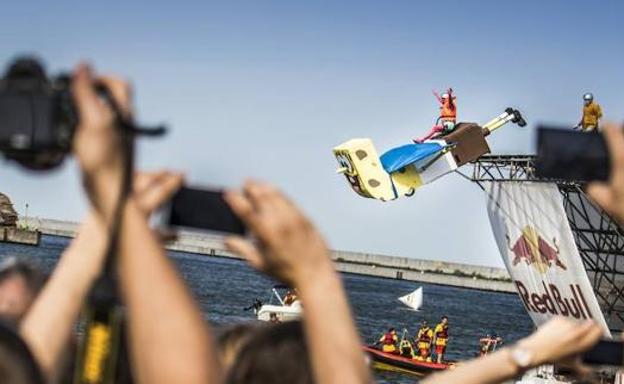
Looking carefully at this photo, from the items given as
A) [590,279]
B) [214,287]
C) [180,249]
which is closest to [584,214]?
[590,279]

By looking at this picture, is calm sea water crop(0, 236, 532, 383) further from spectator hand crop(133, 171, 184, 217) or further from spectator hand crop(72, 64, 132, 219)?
spectator hand crop(72, 64, 132, 219)

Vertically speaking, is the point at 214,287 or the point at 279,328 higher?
the point at 279,328

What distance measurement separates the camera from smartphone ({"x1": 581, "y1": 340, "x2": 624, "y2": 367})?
256 cm

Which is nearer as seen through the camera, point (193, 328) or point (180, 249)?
point (193, 328)

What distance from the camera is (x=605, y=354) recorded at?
8.56 ft

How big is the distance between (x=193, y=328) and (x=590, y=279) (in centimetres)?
2577

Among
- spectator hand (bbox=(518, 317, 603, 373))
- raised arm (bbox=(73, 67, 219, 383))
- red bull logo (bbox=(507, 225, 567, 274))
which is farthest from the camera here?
red bull logo (bbox=(507, 225, 567, 274))

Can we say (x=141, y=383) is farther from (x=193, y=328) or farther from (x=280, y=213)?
(x=280, y=213)

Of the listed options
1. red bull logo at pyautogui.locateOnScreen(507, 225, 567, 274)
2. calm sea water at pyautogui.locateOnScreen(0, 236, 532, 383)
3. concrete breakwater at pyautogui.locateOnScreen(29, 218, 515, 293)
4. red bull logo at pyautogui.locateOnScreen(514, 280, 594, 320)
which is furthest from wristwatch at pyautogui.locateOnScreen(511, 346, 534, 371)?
concrete breakwater at pyautogui.locateOnScreen(29, 218, 515, 293)

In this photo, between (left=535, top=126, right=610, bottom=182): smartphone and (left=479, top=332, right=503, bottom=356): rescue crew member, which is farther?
(left=479, top=332, right=503, bottom=356): rescue crew member

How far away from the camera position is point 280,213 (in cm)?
179

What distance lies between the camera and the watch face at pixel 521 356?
93.5 inches

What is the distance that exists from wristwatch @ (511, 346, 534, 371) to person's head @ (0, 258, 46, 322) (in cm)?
90

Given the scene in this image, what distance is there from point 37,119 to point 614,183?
1.02 m
